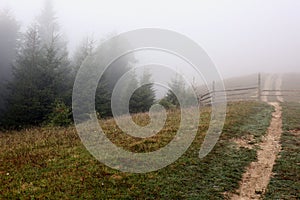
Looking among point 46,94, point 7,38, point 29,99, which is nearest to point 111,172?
point 29,99

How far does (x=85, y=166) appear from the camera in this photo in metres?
12.7

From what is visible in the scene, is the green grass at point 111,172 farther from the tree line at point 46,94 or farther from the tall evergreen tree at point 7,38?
the tall evergreen tree at point 7,38

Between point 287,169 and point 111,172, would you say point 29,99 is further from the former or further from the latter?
point 287,169

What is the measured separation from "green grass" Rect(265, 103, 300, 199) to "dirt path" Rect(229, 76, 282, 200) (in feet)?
0.78

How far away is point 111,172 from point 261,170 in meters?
6.06

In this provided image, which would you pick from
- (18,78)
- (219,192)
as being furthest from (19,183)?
(18,78)

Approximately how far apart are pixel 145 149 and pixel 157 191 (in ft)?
13.5

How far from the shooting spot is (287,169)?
12727 mm

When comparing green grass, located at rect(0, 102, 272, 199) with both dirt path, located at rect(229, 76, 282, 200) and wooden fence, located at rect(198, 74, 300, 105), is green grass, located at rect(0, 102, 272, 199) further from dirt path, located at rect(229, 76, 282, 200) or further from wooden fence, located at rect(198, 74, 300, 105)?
wooden fence, located at rect(198, 74, 300, 105)

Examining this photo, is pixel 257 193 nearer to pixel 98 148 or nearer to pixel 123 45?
pixel 98 148

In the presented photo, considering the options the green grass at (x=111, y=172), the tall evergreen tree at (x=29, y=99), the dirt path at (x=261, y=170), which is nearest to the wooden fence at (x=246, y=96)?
the dirt path at (x=261, y=170)

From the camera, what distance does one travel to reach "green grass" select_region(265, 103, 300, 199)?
10799mm

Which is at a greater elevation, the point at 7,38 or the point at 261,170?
the point at 7,38

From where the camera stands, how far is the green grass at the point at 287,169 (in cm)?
1080
